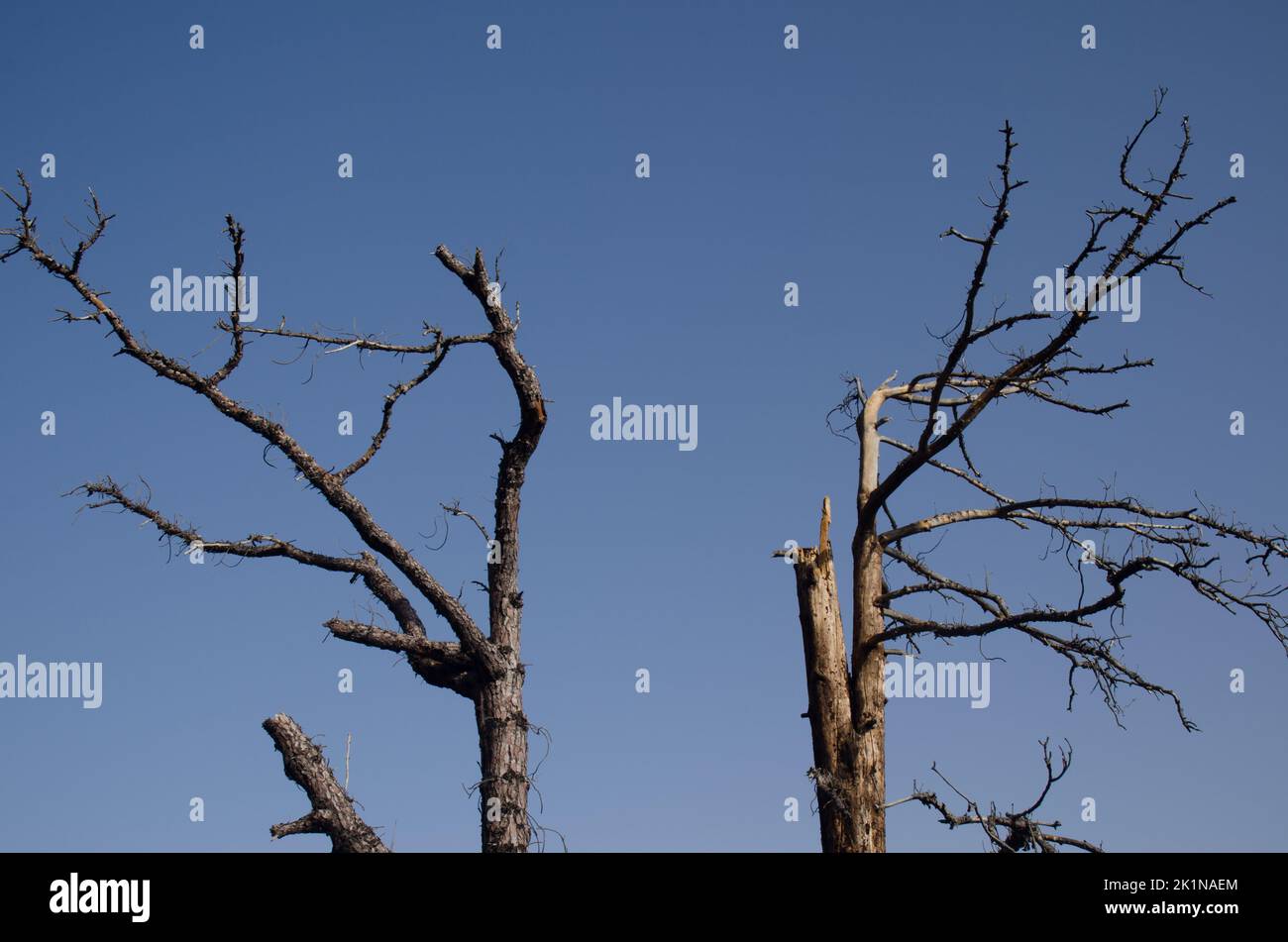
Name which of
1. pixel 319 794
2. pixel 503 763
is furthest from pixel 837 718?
pixel 319 794

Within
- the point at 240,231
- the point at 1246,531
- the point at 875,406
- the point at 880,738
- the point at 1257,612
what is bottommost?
the point at 880,738

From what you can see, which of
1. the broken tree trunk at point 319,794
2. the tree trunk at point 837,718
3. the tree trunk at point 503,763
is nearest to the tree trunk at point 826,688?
the tree trunk at point 837,718

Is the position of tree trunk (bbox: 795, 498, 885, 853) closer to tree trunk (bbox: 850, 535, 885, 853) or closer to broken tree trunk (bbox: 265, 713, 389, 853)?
tree trunk (bbox: 850, 535, 885, 853)

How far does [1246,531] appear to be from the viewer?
11.6m

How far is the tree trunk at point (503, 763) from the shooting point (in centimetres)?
1126

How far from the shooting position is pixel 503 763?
11445 millimetres

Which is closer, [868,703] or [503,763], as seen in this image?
[503,763]

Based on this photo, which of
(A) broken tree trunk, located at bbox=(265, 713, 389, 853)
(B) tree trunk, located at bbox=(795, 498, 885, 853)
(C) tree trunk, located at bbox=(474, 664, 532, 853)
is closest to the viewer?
(A) broken tree trunk, located at bbox=(265, 713, 389, 853)

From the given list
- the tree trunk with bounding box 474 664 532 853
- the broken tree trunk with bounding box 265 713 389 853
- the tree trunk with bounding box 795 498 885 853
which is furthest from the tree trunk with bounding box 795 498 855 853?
the broken tree trunk with bounding box 265 713 389 853

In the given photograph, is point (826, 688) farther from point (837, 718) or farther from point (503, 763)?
point (503, 763)

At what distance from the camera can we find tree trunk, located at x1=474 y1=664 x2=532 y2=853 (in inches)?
443
